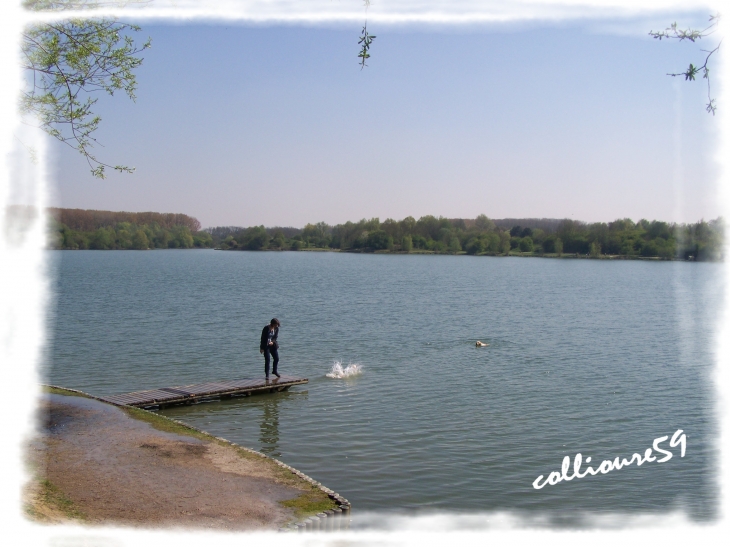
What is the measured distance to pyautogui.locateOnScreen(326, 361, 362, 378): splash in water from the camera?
24609mm

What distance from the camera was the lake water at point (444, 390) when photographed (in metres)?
13.7

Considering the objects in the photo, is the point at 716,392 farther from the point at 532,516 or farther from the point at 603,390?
the point at 532,516

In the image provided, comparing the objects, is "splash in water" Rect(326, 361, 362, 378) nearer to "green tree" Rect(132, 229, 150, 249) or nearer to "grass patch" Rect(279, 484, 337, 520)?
"grass patch" Rect(279, 484, 337, 520)

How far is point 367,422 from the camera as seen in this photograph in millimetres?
18125

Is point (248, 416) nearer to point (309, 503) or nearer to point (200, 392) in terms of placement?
point (200, 392)

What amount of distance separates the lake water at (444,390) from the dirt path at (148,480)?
1969 millimetres

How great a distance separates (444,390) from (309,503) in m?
12.9

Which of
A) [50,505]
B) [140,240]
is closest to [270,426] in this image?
[50,505]

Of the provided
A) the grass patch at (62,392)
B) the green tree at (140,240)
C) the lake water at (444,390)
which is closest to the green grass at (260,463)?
the lake water at (444,390)

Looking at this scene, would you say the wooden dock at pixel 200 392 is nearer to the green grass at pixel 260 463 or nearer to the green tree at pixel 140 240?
the green grass at pixel 260 463

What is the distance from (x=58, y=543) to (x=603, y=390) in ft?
63.7

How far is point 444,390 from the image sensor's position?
22766 millimetres

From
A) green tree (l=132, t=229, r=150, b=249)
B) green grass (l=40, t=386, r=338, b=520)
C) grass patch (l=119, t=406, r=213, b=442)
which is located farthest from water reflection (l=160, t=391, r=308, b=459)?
green tree (l=132, t=229, r=150, b=249)

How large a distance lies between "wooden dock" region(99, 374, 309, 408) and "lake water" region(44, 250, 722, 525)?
348 millimetres
